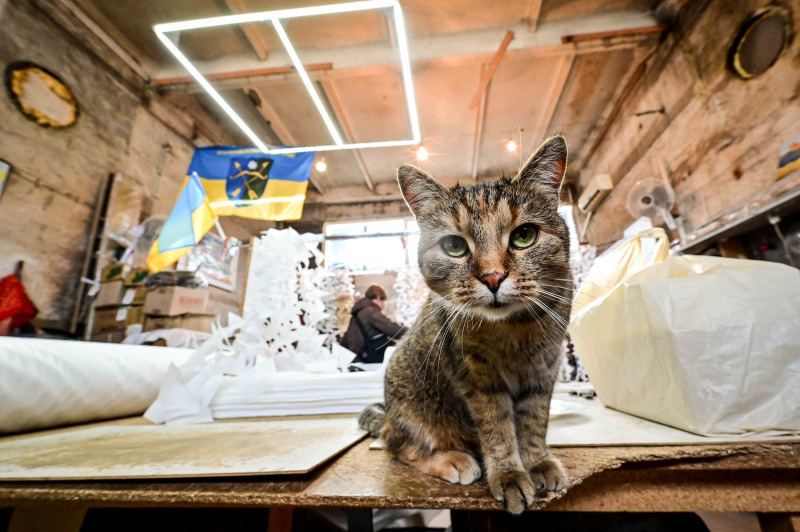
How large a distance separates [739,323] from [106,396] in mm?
2527

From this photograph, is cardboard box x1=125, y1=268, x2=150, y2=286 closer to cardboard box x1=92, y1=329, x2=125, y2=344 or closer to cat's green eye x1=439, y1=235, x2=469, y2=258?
cardboard box x1=92, y1=329, x2=125, y2=344

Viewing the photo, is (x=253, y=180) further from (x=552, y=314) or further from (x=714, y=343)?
(x=714, y=343)

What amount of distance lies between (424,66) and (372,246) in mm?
3388

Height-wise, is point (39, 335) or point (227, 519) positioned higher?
point (39, 335)

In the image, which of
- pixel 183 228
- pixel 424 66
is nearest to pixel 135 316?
pixel 183 228

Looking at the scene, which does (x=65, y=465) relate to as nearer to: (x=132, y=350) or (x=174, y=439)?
(x=174, y=439)

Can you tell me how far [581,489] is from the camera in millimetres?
767

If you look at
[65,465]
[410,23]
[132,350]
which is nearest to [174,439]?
[65,465]

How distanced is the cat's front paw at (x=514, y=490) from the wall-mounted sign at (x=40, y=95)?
17.5ft

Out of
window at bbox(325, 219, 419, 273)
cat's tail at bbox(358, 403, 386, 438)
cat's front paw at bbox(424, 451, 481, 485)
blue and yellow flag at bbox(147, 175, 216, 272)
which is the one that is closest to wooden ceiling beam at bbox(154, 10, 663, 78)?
window at bbox(325, 219, 419, 273)

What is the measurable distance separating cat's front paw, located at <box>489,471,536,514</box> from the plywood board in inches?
16.8

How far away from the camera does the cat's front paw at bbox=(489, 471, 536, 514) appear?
0.67 meters

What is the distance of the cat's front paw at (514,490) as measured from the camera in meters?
0.67

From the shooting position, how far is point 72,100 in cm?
380
